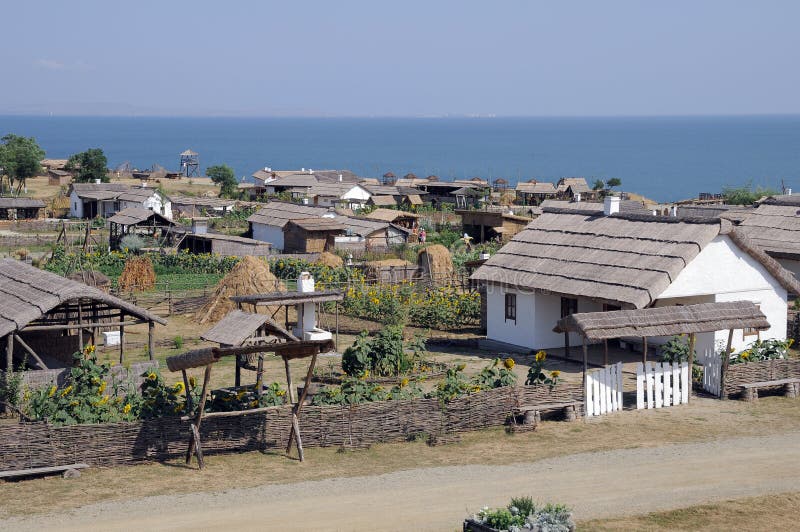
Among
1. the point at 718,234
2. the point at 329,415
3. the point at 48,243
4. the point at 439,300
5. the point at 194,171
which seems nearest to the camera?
the point at 329,415

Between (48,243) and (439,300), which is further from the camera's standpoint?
(48,243)

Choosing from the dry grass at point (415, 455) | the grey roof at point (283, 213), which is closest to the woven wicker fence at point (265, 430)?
the dry grass at point (415, 455)

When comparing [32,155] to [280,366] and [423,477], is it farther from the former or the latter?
[423,477]

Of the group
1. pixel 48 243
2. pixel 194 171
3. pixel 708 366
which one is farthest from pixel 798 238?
pixel 194 171

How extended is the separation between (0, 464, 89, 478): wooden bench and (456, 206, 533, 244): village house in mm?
41072

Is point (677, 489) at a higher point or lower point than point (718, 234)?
lower

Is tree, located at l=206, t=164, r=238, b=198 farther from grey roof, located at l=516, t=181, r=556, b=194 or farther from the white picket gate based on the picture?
the white picket gate

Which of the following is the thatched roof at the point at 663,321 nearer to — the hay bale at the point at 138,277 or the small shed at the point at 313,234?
the hay bale at the point at 138,277

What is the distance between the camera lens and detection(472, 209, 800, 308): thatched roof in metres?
26.1

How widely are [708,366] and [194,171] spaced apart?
382 feet

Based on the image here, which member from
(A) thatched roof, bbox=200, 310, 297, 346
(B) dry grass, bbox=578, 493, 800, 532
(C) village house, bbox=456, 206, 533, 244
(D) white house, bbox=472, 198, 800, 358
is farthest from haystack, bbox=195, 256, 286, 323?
(C) village house, bbox=456, 206, 533, 244

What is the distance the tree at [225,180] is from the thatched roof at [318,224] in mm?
32329

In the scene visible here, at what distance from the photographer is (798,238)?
35.8 m

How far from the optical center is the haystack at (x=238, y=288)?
114ft
